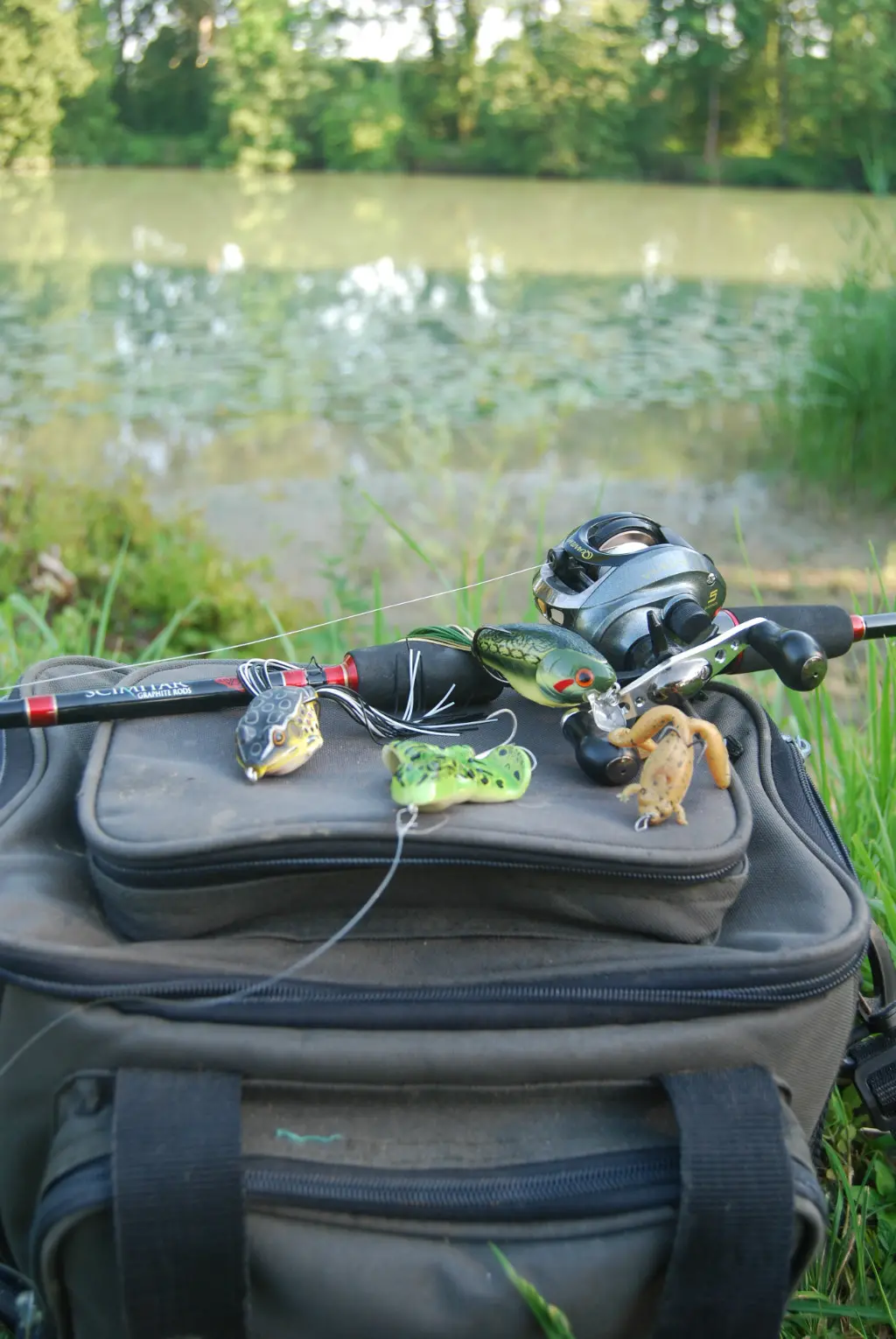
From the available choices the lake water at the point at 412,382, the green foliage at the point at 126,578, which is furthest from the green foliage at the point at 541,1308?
the green foliage at the point at 126,578

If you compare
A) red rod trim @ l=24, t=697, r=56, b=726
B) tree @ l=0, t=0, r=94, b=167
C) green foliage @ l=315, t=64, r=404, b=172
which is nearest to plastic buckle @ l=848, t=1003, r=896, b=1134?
red rod trim @ l=24, t=697, r=56, b=726

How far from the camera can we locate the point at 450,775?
2.88ft

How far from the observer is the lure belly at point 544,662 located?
39.0 inches

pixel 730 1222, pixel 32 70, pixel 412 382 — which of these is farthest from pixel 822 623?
pixel 32 70

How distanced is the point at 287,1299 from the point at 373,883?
28 centimetres

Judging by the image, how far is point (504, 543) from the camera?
381 centimetres

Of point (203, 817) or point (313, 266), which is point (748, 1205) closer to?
point (203, 817)

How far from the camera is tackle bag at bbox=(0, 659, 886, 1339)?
78 cm

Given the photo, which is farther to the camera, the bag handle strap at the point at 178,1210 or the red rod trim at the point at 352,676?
the red rod trim at the point at 352,676

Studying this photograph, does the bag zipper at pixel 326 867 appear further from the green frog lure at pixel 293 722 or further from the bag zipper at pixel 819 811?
the bag zipper at pixel 819 811

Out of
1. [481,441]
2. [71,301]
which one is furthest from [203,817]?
[71,301]

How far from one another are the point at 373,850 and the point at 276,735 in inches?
5.8

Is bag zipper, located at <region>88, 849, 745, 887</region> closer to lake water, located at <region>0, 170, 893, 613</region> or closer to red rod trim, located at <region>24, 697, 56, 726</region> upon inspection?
red rod trim, located at <region>24, 697, 56, 726</region>

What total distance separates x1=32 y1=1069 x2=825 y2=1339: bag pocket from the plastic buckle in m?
0.28
